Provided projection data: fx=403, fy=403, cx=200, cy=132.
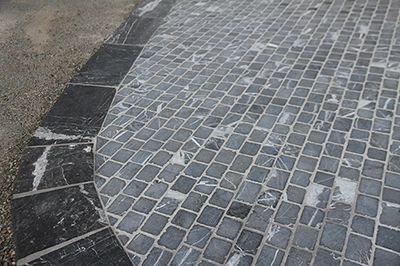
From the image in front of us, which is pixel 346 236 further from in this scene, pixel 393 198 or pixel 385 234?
pixel 393 198

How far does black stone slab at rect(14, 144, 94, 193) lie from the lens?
9.30 feet

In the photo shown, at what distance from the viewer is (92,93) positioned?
3850mm

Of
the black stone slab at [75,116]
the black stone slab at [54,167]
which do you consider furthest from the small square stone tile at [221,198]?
the black stone slab at [75,116]

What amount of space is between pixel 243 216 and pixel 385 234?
839 mm

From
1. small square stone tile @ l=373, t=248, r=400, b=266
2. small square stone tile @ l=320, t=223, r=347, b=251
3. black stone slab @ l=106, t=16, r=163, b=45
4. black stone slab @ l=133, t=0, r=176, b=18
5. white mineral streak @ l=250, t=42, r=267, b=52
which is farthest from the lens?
black stone slab @ l=133, t=0, r=176, b=18

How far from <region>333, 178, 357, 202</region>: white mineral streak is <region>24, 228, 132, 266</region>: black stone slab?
1.39 m

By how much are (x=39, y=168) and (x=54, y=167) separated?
4.4 inches

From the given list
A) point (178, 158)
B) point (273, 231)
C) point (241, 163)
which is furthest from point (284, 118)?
point (273, 231)

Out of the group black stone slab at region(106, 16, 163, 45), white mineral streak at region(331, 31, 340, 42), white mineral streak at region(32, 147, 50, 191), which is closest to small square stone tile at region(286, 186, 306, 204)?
white mineral streak at region(32, 147, 50, 191)

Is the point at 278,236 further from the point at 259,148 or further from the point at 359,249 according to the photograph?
the point at 259,148

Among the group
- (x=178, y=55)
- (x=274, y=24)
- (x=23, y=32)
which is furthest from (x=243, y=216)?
(x=23, y=32)

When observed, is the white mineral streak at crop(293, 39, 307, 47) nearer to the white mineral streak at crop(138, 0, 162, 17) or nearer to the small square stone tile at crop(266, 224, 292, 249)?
the white mineral streak at crop(138, 0, 162, 17)

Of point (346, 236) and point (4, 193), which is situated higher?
point (4, 193)

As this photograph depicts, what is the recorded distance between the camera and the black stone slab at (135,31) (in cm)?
480
